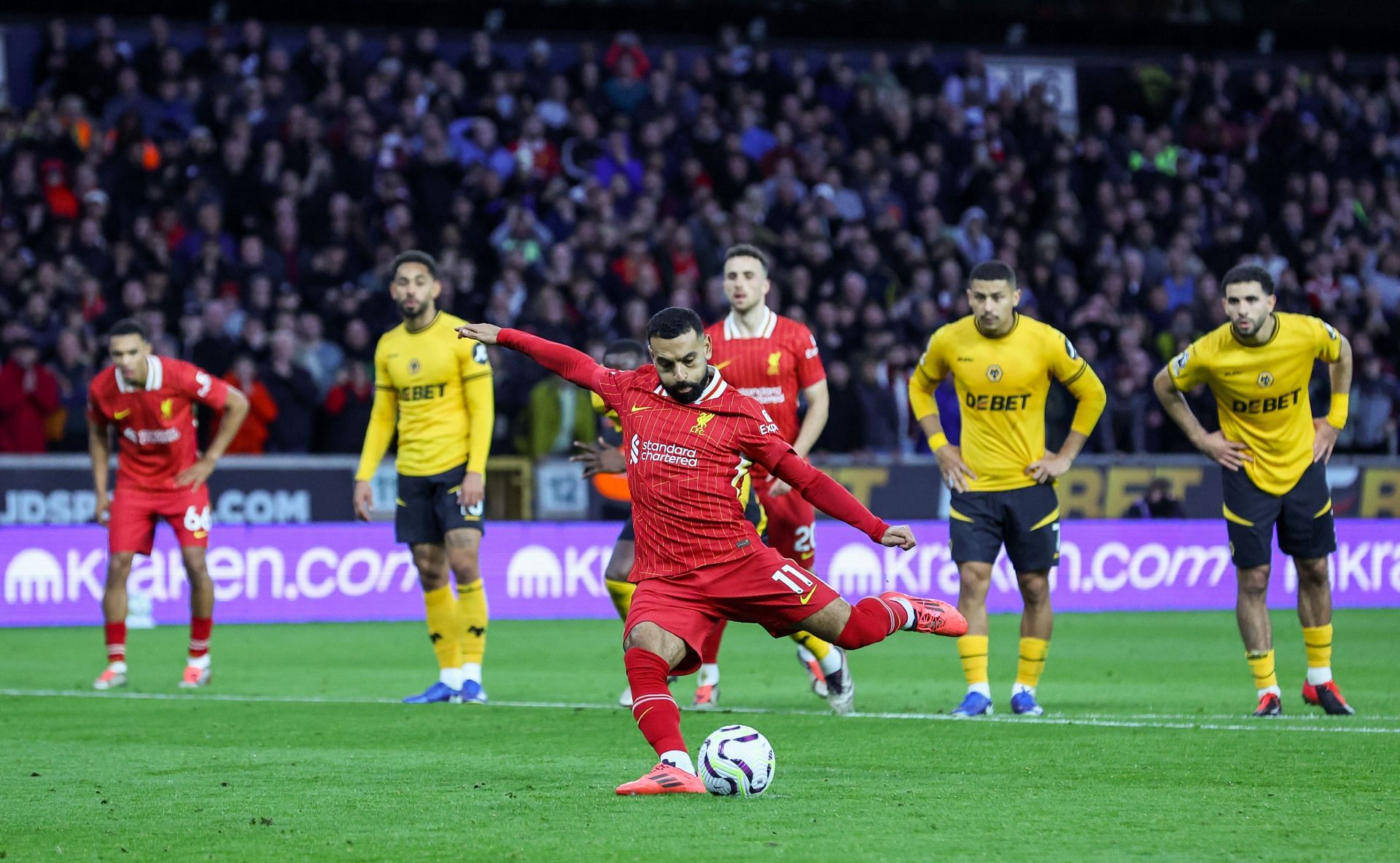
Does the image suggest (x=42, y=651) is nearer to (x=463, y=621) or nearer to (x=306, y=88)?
(x=463, y=621)

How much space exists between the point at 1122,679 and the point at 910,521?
6.63m

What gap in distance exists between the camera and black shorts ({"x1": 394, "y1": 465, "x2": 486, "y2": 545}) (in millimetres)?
10930

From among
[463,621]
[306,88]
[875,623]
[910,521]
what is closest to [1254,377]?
[875,623]

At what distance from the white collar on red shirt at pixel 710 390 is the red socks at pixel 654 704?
1.00 m

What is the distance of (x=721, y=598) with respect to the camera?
7238 millimetres

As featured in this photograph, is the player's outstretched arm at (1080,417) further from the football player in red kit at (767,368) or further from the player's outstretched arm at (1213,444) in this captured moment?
the football player in red kit at (767,368)

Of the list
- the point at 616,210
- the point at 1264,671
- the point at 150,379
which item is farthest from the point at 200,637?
the point at 616,210

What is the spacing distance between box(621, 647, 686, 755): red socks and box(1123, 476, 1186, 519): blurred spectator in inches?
Result: 511

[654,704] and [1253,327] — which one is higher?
[1253,327]

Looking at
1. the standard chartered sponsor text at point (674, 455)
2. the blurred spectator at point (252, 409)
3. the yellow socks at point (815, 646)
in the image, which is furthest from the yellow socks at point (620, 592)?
the blurred spectator at point (252, 409)

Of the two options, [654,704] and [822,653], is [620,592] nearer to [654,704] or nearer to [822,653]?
[822,653]

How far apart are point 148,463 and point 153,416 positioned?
1.00 feet

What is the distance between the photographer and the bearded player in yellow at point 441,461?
10922mm

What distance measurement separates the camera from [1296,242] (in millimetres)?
24766
